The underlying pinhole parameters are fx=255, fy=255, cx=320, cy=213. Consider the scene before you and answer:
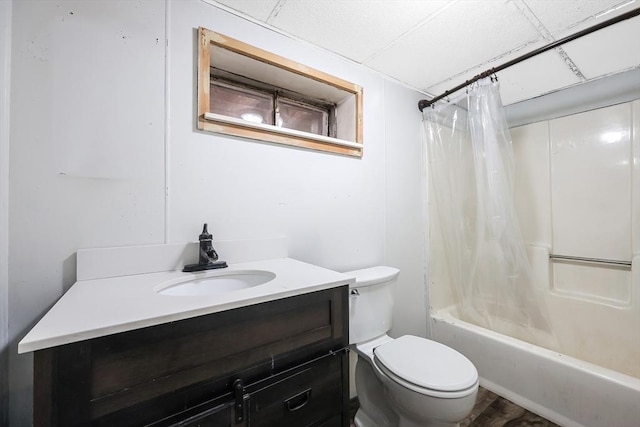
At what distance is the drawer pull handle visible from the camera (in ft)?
2.50

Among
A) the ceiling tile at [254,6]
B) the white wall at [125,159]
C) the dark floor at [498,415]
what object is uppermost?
the ceiling tile at [254,6]

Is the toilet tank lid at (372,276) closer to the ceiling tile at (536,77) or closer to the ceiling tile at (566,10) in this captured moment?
the ceiling tile at (566,10)

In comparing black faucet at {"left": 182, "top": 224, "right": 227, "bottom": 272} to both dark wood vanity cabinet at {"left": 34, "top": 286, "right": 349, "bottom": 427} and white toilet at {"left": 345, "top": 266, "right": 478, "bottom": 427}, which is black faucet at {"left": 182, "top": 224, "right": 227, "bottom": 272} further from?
white toilet at {"left": 345, "top": 266, "right": 478, "bottom": 427}

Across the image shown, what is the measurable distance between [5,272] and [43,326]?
1.74ft

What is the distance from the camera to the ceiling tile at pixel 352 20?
115cm

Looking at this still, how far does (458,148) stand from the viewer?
189 cm

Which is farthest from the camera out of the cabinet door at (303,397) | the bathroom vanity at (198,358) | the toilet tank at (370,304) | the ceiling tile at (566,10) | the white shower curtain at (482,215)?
the white shower curtain at (482,215)

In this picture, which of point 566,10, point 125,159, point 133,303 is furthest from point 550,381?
point 125,159

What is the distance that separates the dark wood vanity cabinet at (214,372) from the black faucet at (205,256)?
41 cm

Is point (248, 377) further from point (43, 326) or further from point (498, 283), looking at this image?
point (498, 283)

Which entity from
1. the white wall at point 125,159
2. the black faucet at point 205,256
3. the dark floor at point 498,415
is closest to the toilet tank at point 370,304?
the white wall at point 125,159

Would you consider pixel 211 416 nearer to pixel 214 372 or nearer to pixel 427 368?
pixel 214 372

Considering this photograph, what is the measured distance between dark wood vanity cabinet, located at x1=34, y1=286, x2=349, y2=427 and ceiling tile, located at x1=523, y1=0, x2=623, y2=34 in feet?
5.14

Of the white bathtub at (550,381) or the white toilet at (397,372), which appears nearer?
→ the white toilet at (397,372)
